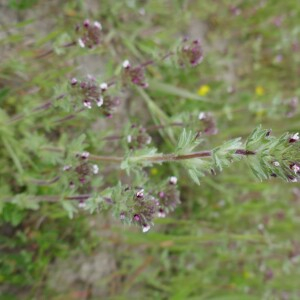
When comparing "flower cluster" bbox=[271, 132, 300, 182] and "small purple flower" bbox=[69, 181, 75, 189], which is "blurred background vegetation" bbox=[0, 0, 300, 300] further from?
"flower cluster" bbox=[271, 132, 300, 182]

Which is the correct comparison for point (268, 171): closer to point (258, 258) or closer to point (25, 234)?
point (25, 234)

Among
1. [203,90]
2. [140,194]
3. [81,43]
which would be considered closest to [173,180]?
[140,194]

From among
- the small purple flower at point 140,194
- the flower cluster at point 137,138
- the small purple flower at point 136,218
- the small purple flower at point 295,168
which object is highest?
the flower cluster at point 137,138

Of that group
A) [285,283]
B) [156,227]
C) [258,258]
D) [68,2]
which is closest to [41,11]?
[68,2]

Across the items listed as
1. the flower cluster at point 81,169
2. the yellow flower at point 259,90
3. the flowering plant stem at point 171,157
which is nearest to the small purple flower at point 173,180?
the flowering plant stem at point 171,157

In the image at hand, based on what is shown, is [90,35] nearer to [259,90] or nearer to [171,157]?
[171,157]

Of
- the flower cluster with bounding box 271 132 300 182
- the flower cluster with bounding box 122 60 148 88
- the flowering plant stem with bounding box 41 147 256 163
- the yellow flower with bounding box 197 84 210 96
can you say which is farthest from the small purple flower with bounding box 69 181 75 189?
the yellow flower with bounding box 197 84 210 96

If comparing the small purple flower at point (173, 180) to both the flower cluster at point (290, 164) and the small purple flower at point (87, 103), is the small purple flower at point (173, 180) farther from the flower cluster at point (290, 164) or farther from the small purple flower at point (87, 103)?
the flower cluster at point (290, 164)
